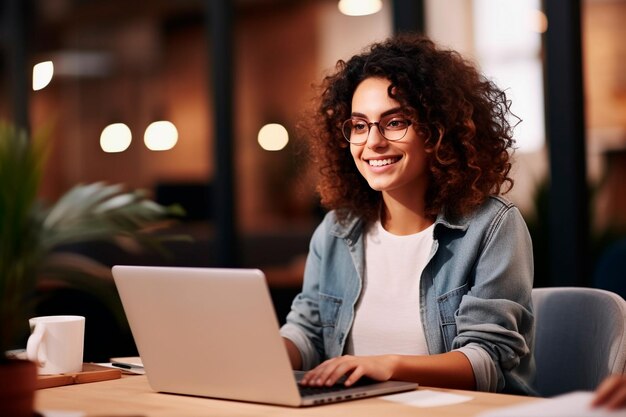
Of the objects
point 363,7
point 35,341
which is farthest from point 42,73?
point 363,7

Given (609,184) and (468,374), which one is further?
(609,184)

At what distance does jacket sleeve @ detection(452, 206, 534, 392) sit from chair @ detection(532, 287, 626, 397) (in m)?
0.09

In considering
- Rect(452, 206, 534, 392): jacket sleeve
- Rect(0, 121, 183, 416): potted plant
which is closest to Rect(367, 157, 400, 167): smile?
Rect(452, 206, 534, 392): jacket sleeve

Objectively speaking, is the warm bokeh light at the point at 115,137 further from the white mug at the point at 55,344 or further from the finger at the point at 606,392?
the finger at the point at 606,392

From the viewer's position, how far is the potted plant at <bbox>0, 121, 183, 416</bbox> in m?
1.28

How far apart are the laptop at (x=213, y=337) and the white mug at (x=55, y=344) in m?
0.23

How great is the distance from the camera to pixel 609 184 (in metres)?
3.55

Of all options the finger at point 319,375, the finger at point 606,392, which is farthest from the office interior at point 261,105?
the finger at point 606,392

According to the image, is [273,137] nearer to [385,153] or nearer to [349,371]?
[385,153]

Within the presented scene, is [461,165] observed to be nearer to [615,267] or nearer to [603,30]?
[615,267]

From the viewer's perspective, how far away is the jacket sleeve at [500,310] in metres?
1.92

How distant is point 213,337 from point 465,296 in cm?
61

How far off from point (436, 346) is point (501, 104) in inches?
24.3

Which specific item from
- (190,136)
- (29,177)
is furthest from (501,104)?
(190,136)
